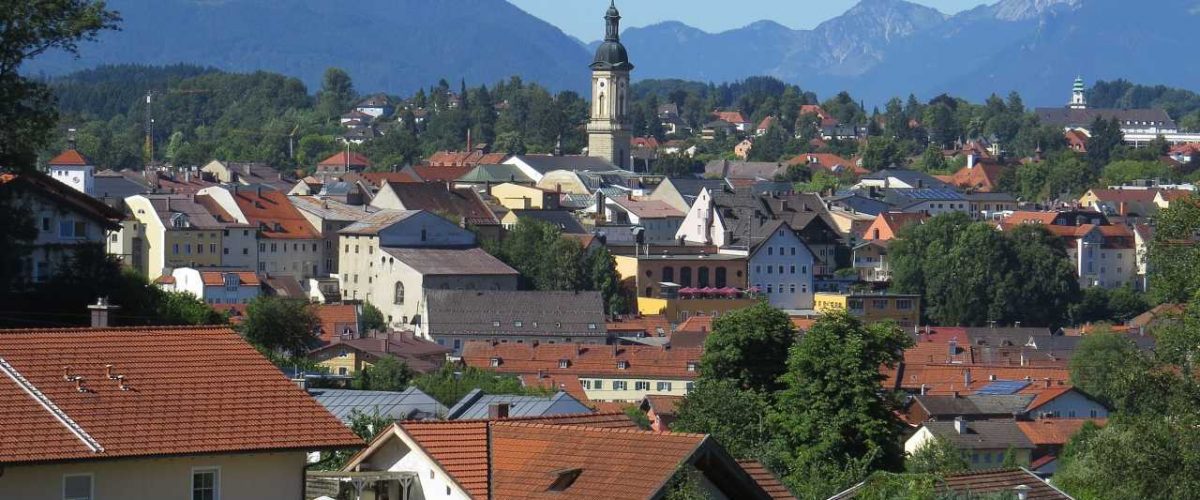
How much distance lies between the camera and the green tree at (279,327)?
51.2 metres

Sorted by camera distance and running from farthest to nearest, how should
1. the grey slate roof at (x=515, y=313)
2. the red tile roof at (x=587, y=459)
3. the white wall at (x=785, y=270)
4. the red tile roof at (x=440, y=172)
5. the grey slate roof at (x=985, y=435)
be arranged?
1. the red tile roof at (x=440, y=172)
2. the white wall at (x=785, y=270)
3. the grey slate roof at (x=515, y=313)
4. the grey slate roof at (x=985, y=435)
5. the red tile roof at (x=587, y=459)

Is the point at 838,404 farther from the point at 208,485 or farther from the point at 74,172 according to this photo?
the point at 74,172

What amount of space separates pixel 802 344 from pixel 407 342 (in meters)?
29.5

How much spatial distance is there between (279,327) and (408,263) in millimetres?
24447

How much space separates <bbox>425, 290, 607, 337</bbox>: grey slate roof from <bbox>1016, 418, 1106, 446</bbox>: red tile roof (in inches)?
857

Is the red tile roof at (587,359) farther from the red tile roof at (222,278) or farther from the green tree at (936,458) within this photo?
the green tree at (936,458)

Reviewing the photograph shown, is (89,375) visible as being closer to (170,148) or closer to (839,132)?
(170,148)

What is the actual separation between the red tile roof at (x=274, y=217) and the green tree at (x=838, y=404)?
50.3 metres

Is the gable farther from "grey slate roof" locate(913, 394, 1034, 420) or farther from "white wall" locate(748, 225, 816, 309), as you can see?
"grey slate roof" locate(913, 394, 1034, 420)

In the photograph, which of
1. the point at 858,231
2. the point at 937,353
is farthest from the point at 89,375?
the point at 858,231

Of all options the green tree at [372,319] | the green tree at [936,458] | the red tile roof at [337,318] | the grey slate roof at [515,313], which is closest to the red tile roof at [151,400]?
the green tree at [936,458]

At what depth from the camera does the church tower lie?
451 feet

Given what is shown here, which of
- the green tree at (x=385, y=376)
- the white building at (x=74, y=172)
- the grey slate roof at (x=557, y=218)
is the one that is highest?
the white building at (x=74, y=172)

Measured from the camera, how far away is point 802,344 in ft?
123
